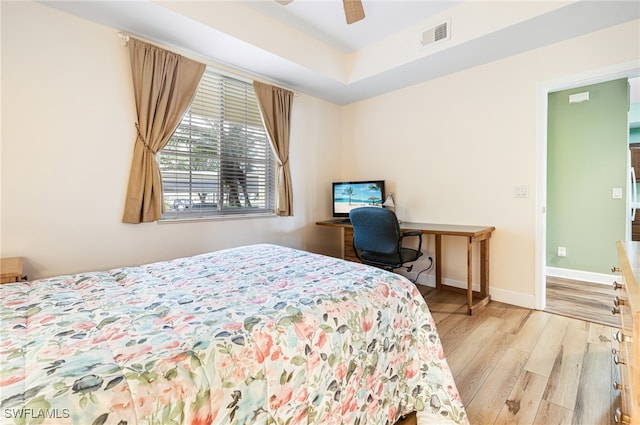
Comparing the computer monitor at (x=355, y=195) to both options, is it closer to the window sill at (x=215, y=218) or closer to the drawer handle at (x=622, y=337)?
the window sill at (x=215, y=218)

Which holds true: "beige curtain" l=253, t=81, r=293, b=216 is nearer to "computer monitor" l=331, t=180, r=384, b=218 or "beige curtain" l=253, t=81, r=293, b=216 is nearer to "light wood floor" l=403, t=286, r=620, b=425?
"computer monitor" l=331, t=180, r=384, b=218

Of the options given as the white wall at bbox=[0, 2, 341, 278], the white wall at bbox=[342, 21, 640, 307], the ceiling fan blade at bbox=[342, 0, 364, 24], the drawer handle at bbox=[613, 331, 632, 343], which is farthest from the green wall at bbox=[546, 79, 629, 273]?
the white wall at bbox=[0, 2, 341, 278]

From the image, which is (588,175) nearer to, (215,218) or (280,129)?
(280,129)

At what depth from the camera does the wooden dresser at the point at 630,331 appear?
28.8 inches

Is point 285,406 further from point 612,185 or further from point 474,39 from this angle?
point 612,185

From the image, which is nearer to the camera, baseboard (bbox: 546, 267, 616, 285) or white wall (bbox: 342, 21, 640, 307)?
white wall (bbox: 342, 21, 640, 307)

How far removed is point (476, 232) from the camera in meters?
2.50

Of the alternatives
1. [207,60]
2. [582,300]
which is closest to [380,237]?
[582,300]

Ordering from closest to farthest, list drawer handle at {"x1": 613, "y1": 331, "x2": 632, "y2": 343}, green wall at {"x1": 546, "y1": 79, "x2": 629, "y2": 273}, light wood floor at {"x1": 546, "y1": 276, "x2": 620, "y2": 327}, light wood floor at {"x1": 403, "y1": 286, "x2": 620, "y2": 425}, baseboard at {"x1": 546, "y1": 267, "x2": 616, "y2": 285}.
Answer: drawer handle at {"x1": 613, "y1": 331, "x2": 632, "y2": 343}
light wood floor at {"x1": 403, "y1": 286, "x2": 620, "y2": 425}
light wood floor at {"x1": 546, "y1": 276, "x2": 620, "y2": 327}
green wall at {"x1": 546, "y1": 79, "x2": 629, "y2": 273}
baseboard at {"x1": 546, "y1": 267, "x2": 616, "y2": 285}

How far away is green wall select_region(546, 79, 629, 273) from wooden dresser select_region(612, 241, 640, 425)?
2228 millimetres

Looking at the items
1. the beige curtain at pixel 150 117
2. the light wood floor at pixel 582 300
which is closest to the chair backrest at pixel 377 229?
the light wood floor at pixel 582 300

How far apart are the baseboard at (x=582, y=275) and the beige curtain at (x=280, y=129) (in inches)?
136

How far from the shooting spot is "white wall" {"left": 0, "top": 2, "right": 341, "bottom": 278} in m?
1.84

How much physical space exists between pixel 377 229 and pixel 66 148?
2.48 metres
